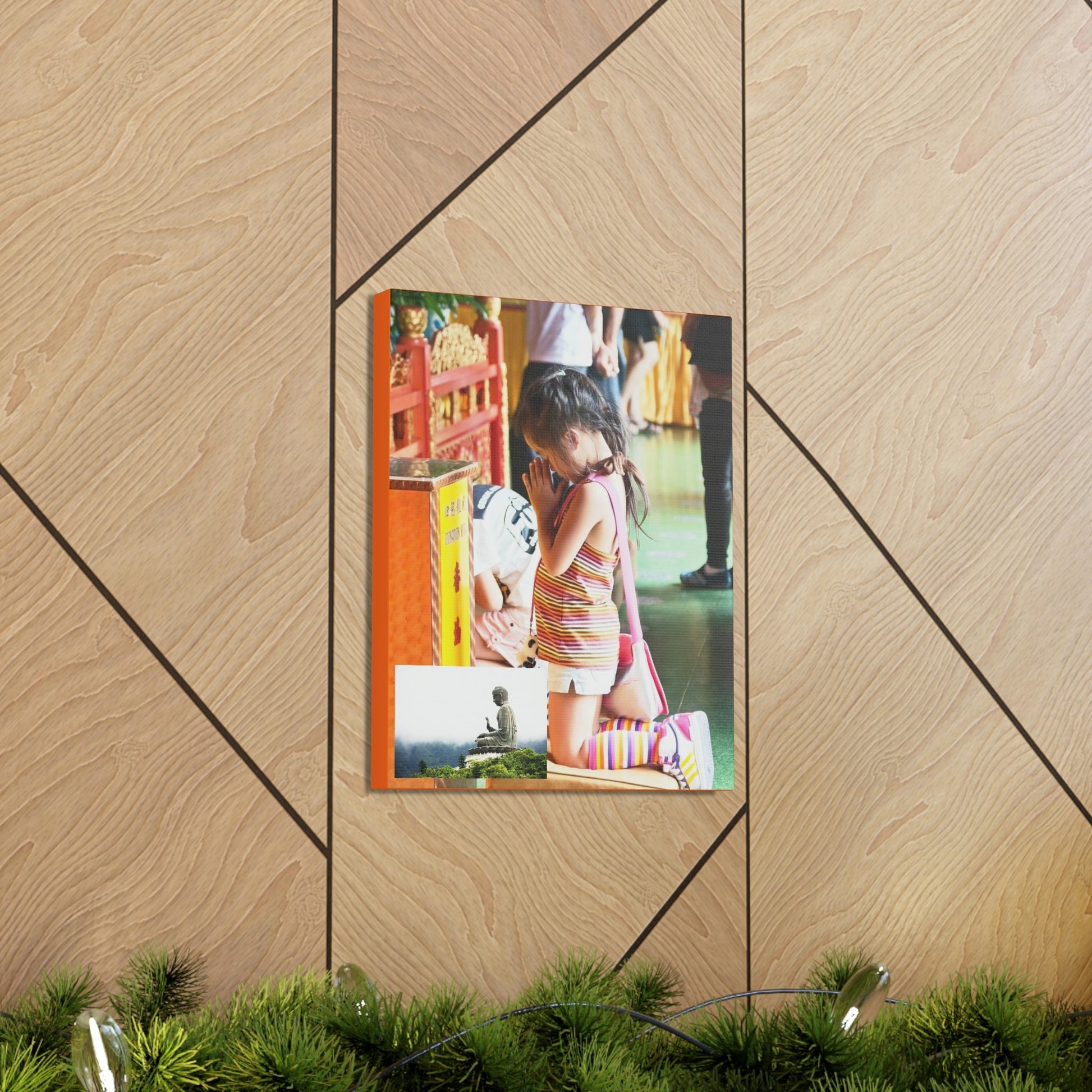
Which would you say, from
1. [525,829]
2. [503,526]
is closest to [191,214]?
[503,526]

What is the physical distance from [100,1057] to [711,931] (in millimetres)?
648

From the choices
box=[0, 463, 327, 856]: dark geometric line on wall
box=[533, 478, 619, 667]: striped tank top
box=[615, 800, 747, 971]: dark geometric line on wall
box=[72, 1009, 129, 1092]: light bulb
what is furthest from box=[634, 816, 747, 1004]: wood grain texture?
box=[72, 1009, 129, 1092]: light bulb

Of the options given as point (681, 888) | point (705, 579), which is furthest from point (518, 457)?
point (681, 888)

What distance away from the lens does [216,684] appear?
3.16 ft

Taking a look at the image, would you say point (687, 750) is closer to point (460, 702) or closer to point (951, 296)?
point (460, 702)

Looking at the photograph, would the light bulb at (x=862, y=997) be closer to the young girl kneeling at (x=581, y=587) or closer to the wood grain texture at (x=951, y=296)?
the young girl kneeling at (x=581, y=587)

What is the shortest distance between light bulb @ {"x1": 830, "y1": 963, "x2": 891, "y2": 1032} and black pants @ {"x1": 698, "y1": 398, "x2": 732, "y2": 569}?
474mm

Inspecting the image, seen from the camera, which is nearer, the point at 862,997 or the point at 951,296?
the point at 862,997

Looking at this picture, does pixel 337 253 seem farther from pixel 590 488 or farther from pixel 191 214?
pixel 590 488

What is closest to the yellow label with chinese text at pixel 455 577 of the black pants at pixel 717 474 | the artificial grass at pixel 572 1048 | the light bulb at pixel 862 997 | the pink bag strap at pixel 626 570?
the pink bag strap at pixel 626 570

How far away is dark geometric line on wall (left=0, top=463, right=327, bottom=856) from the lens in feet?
3.11

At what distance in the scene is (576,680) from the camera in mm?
1018

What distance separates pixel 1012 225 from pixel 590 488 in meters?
0.52

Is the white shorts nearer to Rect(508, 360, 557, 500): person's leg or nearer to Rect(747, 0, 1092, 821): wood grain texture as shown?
Rect(508, 360, 557, 500): person's leg
